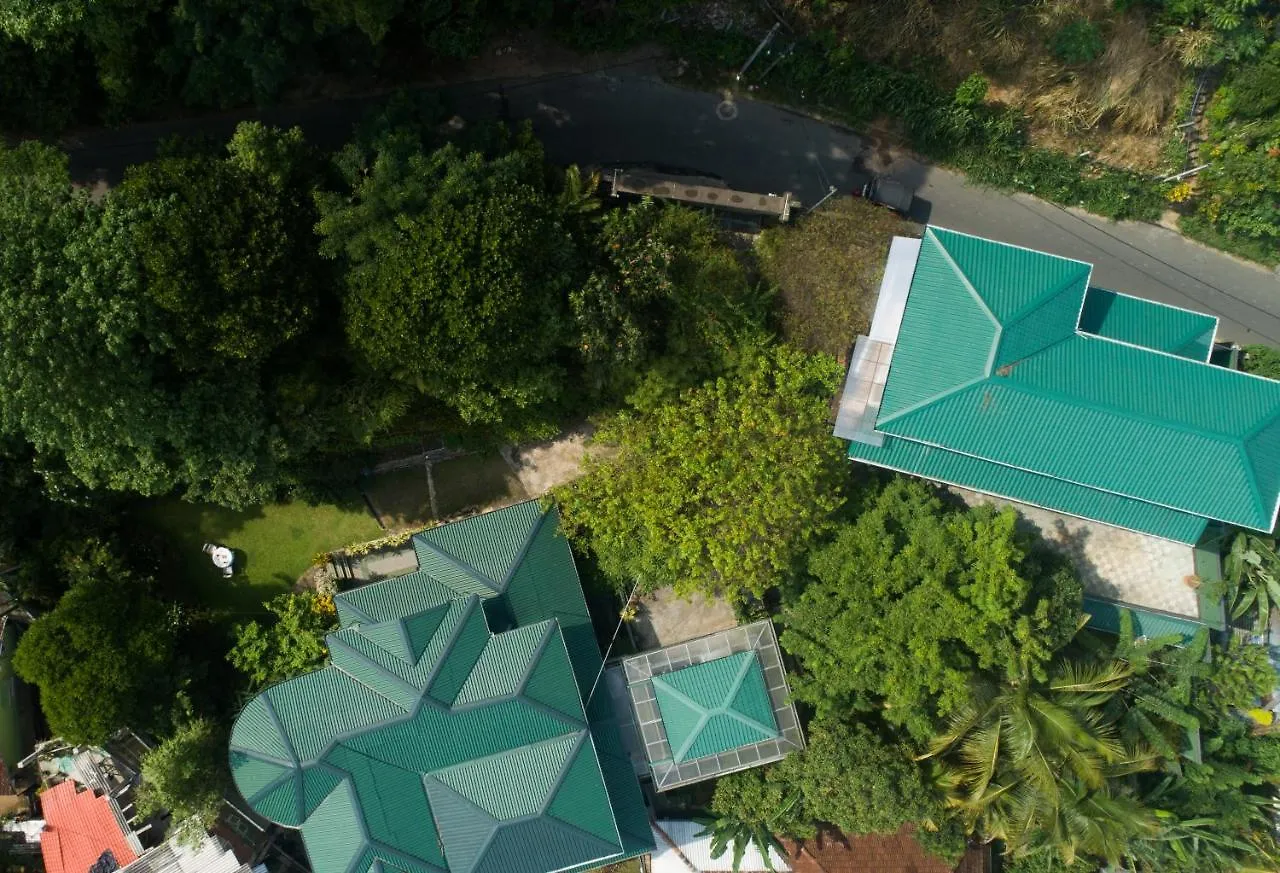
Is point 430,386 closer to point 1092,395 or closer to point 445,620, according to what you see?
point 445,620

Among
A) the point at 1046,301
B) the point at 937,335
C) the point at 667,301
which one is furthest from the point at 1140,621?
the point at 667,301

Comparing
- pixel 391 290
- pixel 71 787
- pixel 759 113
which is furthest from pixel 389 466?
pixel 759 113

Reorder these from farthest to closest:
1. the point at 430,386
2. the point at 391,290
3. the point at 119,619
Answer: the point at 119,619
the point at 430,386
the point at 391,290

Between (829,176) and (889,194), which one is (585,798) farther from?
(829,176)

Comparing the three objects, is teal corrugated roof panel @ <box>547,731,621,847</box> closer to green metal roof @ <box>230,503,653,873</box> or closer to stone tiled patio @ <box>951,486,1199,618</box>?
green metal roof @ <box>230,503,653,873</box>

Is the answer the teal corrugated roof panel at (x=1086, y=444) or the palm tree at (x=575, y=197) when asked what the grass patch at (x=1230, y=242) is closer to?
the teal corrugated roof panel at (x=1086, y=444)

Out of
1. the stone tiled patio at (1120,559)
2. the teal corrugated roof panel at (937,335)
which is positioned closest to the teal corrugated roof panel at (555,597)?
the teal corrugated roof panel at (937,335)
